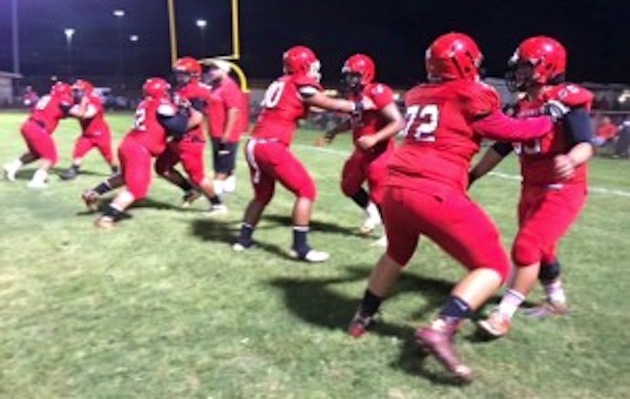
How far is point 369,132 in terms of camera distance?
7.73 meters

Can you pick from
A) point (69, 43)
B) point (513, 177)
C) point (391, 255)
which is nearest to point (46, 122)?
point (513, 177)

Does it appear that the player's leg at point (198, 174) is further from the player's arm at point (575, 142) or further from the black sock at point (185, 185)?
the player's arm at point (575, 142)

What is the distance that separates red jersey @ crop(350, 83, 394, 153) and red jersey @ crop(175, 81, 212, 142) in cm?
255

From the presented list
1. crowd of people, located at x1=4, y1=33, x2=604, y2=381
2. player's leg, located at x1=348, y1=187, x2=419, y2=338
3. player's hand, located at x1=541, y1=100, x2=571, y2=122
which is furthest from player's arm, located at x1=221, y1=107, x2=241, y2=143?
player's hand, located at x1=541, y1=100, x2=571, y2=122

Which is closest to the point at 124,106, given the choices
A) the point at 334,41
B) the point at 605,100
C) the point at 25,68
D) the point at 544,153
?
the point at 334,41

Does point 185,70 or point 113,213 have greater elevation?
point 185,70

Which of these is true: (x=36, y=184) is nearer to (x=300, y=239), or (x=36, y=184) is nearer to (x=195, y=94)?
(x=195, y=94)

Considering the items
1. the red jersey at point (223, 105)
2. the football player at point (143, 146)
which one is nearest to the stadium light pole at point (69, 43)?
the red jersey at point (223, 105)

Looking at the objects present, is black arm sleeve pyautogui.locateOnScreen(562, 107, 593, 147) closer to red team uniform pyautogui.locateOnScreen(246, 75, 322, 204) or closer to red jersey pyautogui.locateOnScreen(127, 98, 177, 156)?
red team uniform pyautogui.locateOnScreen(246, 75, 322, 204)

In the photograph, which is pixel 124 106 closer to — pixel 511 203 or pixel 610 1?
pixel 610 1

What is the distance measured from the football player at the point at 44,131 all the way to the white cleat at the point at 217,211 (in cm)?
374

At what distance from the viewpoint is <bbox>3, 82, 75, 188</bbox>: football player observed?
12648 mm

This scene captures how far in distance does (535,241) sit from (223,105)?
A: 767 cm

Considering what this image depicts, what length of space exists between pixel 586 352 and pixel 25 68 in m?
84.3
